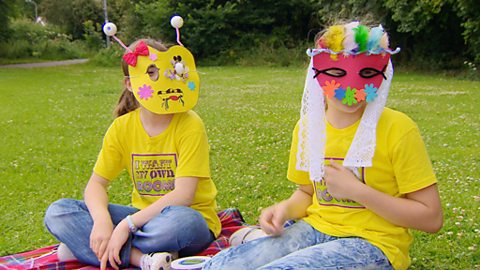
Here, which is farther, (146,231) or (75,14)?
(75,14)

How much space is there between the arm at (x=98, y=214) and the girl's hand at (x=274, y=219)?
0.99 meters

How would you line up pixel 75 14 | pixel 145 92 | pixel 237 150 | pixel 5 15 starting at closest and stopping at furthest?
pixel 145 92
pixel 237 150
pixel 5 15
pixel 75 14

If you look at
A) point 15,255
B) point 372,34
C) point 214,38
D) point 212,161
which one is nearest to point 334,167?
point 372,34

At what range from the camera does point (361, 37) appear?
2.65 metres

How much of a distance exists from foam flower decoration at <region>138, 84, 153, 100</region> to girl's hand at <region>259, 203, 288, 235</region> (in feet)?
3.68

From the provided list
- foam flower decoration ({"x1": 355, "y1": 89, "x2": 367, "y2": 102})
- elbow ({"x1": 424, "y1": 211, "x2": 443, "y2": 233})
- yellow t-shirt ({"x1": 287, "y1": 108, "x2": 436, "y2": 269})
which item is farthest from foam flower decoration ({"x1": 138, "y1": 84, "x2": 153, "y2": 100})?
elbow ({"x1": 424, "y1": 211, "x2": 443, "y2": 233})

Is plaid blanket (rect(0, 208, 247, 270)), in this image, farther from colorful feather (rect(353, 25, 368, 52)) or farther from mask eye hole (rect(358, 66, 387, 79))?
colorful feather (rect(353, 25, 368, 52))

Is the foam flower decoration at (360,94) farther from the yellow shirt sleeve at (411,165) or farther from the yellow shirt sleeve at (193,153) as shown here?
the yellow shirt sleeve at (193,153)

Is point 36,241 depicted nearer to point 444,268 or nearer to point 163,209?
point 163,209

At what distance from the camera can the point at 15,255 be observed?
3.81m

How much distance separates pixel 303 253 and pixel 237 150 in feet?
15.2

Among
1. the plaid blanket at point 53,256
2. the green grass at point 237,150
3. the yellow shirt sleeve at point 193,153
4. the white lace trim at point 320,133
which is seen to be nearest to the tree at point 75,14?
the green grass at point 237,150

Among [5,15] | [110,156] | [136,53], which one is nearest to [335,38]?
[136,53]

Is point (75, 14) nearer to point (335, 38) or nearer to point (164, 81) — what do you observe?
point (164, 81)
